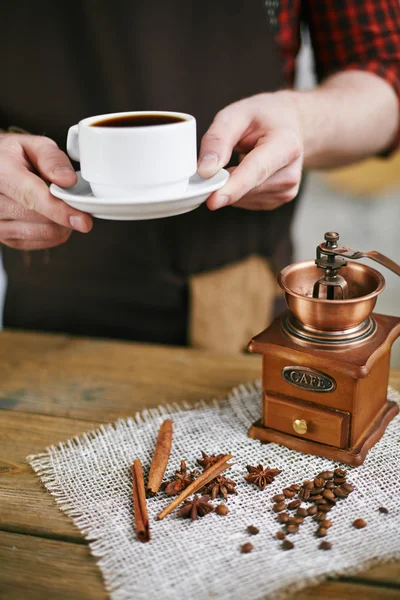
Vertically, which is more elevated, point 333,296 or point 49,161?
point 49,161

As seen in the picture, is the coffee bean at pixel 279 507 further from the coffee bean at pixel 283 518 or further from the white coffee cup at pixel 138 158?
the white coffee cup at pixel 138 158

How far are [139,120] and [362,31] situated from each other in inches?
40.0

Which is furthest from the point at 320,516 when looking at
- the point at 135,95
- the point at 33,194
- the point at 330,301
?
the point at 135,95

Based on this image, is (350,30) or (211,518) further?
(350,30)

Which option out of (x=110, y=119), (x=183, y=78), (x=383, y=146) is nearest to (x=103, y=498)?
(x=110, y=119)

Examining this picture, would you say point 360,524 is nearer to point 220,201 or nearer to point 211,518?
point 211,518

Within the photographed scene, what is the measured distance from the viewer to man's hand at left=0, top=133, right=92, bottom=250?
1.27 meters

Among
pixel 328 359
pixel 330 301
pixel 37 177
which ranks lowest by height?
pixel 328 359

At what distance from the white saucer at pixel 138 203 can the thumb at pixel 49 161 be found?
0.08ft

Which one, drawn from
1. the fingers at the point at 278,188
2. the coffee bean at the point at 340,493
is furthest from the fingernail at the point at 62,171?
the coffee bean at the point at 340,493

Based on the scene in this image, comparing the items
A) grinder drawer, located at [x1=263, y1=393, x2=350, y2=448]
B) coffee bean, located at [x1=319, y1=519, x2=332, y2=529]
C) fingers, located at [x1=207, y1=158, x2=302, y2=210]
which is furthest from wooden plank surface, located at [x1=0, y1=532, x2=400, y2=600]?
fingers, located at [x1=207, y1=158, x2=302, y2=210]

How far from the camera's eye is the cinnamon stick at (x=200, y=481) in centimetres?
119

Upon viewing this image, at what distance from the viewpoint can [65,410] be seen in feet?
5.06

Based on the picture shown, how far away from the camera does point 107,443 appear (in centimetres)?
140
